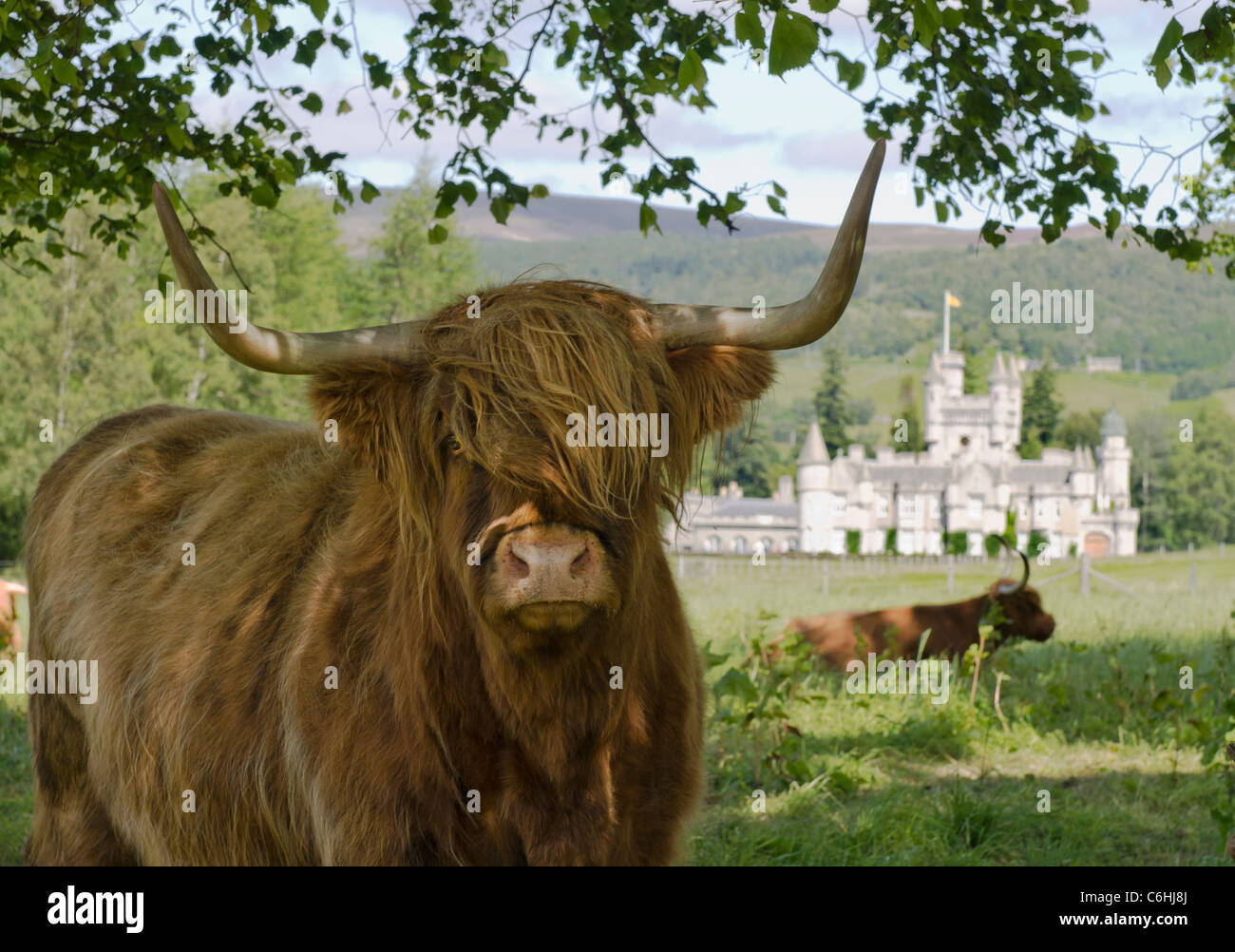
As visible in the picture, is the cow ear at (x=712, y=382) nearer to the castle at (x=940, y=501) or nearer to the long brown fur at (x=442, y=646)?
the long brown fur at (x=442, y=646)

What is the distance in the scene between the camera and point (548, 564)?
2.66m

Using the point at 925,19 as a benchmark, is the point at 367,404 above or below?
below

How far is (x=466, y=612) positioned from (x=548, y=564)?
537mm

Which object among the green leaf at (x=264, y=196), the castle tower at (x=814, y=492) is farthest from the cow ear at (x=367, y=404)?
the castle tower at (x=814, y=492)

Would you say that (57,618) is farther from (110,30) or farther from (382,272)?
(382,272)

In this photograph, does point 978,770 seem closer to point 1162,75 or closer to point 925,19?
point 1162,75

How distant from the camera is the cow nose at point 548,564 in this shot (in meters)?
2.65

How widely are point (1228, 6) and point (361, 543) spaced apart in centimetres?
308

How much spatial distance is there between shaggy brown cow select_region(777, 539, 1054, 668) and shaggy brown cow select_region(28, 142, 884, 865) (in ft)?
22.1

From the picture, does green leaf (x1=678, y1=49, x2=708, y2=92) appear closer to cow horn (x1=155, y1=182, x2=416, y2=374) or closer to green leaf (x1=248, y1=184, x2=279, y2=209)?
cow horn (x1=155, y1=182, x2=416, y2=374)

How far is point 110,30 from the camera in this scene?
5148 mm

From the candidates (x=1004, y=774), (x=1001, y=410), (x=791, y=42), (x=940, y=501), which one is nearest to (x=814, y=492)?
(x=940, y=501)

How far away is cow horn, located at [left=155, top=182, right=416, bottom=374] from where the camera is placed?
2.88 metres
